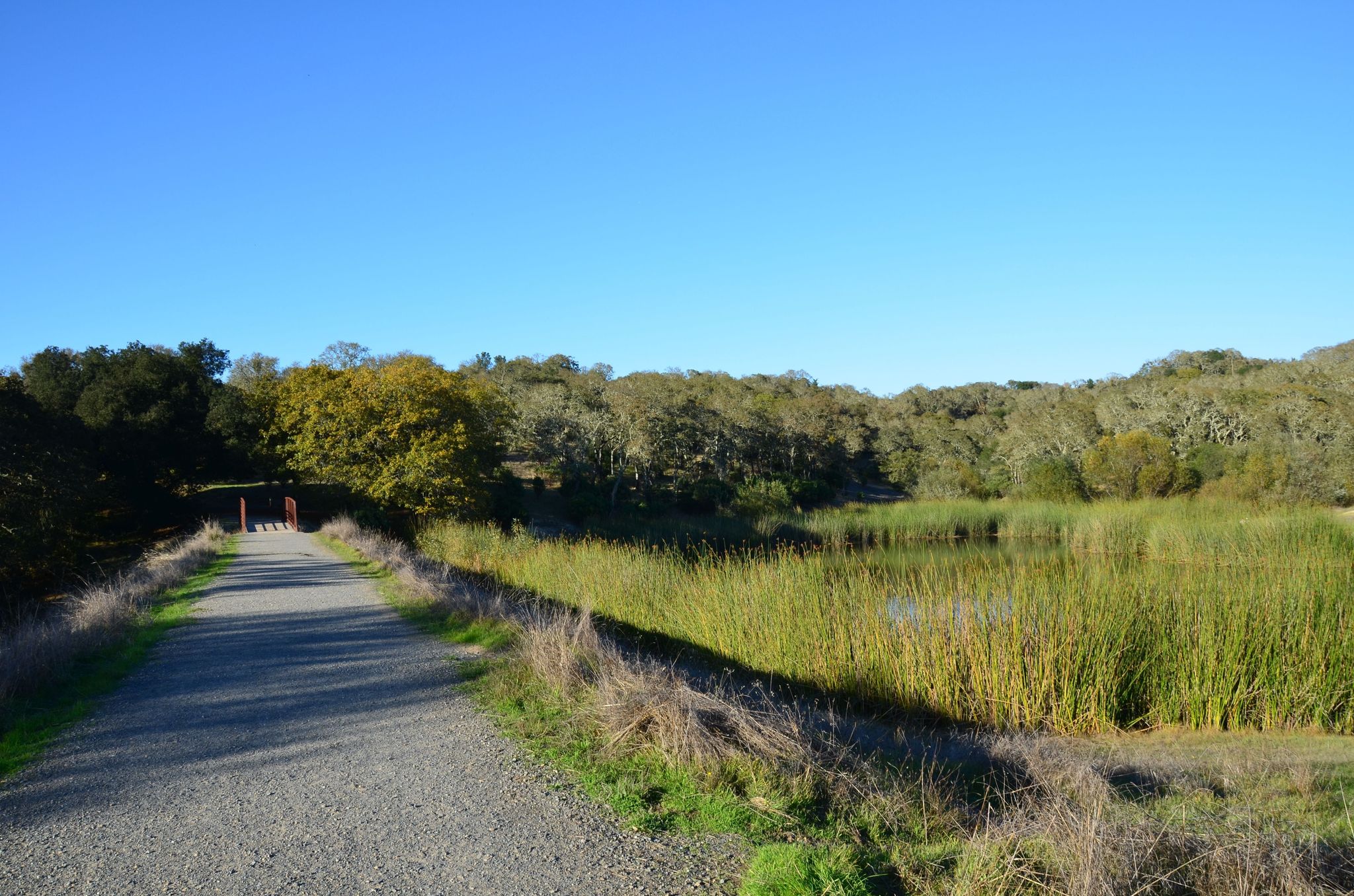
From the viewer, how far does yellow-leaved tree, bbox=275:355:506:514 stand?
1039 inches

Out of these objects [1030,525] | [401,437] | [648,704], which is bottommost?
[1030,525]

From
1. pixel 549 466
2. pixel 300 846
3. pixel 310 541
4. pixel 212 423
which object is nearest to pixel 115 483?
pixel 212 423

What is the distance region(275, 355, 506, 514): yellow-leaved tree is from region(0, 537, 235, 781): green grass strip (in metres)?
14.8

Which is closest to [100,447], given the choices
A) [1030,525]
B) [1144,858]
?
[1030,525]

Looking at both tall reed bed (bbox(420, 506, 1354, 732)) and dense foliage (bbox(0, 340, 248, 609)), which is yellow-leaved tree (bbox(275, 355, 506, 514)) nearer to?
dense foliage (bbox(0, 340, 248, 609))

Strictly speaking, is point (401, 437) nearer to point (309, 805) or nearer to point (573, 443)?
point (573, 443)

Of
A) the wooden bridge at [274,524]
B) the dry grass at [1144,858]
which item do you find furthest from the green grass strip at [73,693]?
the wooden bridge at [274,524]

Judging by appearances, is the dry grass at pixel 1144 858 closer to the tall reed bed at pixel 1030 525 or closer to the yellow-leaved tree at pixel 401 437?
the tall reed bed at pixel 1030 525

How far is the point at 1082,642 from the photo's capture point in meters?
7.62

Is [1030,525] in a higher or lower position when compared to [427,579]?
lower

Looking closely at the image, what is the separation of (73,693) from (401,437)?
20.8 metres

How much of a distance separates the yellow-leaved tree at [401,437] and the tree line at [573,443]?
0.07 meters

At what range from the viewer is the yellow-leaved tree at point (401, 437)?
2639 centimetres

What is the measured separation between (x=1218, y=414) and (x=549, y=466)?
1219 inches
